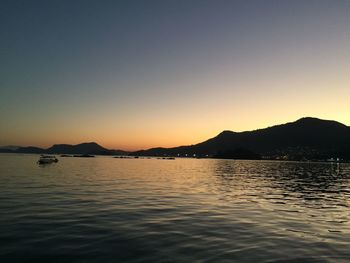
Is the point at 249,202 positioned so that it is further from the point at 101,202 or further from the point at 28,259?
the point at 28,259

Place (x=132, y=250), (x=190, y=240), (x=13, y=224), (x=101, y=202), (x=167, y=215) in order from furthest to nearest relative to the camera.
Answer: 1. (x=101, y=202)
2. (x=167, y=215)
3. (x=13, y=224)
4. (x=190, y=240)
5. (x=132, y=250)

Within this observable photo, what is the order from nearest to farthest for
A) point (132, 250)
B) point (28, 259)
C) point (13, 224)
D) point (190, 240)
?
point (28, 259)
point (132, 250)
point (190, 240)
point (13, 224)

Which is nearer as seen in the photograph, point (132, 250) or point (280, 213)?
point (132, 250)

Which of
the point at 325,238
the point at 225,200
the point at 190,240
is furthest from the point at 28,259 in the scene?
the point at 225,200

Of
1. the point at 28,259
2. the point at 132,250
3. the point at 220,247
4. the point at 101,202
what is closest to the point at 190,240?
the point at 220,247

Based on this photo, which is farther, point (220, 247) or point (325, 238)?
point (325, 238)

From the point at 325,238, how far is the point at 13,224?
21634 millimetres

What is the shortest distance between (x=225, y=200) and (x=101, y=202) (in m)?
15.0

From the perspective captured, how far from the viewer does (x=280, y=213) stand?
30.4 metres

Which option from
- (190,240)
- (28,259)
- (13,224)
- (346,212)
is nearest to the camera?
(28,259)

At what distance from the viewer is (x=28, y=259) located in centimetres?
1499

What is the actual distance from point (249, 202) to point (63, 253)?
2623cm

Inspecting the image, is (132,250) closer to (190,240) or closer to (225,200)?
(190,240)

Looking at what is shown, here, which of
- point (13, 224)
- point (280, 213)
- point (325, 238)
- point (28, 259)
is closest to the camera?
point (28, 259)
